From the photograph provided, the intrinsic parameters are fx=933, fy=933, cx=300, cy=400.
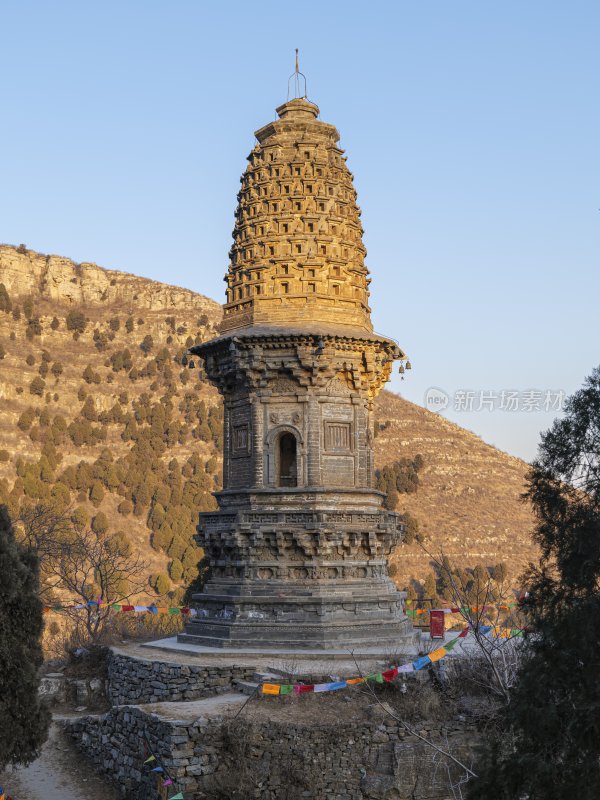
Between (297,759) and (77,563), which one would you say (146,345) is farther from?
(297,759)

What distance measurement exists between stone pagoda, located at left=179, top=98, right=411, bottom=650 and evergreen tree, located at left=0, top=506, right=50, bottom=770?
6977 mm

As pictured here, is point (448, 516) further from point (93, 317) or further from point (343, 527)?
point (343, 527)

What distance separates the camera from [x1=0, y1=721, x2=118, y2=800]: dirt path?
65.2 ft

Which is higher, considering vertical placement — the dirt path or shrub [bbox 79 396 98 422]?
shrub [bbox 79 396 98 422]

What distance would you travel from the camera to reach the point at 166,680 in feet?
72.3

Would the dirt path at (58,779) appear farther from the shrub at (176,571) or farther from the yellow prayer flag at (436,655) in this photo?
the shrub at (176,571)

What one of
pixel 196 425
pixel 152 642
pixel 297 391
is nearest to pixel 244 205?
pixel 297 391

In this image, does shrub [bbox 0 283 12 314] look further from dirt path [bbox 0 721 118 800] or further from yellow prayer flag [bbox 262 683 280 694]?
yellow prayer flag [bbox 262 683 280 694]

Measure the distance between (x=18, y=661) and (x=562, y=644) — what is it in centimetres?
1012

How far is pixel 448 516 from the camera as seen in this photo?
75.3 m

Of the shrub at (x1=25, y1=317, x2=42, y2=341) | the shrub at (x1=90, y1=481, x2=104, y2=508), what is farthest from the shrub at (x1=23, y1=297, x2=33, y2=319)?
the shrub at (x1=90, y1=481, x2=104, y2=508)

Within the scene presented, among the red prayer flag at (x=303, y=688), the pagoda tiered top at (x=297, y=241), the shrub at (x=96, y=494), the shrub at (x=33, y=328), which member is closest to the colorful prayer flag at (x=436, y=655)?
the red prayer flag at (x=303, y=688)

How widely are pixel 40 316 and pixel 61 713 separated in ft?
235

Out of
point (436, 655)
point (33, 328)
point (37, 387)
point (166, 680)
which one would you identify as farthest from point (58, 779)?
point (33, 328)
